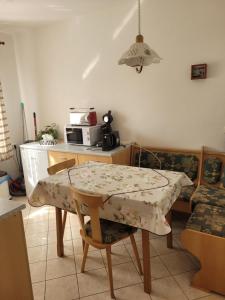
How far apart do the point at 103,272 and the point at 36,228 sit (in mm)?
1101

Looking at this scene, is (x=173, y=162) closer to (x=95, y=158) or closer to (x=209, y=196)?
(x=209, y=196)

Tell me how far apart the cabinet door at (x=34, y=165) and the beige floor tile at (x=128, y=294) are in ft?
6.18

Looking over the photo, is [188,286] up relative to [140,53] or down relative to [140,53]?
down

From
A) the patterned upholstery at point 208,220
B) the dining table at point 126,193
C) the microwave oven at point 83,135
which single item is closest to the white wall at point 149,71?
the microwave oven at point 83,135

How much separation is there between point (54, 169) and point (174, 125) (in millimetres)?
1524

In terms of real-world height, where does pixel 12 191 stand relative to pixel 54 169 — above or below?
below

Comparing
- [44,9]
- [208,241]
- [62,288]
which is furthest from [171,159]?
[44,9]

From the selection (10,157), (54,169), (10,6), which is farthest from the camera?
(10,157)

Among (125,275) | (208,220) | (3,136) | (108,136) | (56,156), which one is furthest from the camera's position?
(3,136)

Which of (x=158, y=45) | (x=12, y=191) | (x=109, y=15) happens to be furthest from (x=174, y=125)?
(x=12, y=191)

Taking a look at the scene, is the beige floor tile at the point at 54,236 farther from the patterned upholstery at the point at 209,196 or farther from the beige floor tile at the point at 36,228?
the patterned upholstery at the point at 209,196

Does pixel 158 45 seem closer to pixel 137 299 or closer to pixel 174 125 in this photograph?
pixel 174 125

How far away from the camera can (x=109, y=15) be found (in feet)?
9.47

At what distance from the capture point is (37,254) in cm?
223
